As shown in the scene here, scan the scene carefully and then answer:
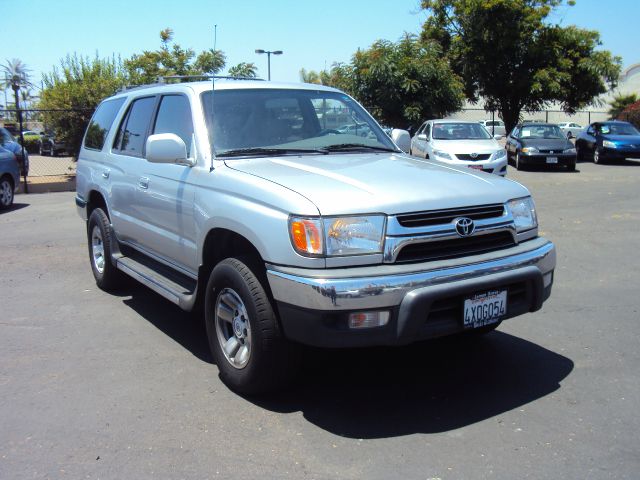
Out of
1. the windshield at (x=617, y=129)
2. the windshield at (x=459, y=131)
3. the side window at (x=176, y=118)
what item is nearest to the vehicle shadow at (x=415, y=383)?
the side window at (x=176, y=118)

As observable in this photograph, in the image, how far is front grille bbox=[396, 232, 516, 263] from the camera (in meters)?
3.62

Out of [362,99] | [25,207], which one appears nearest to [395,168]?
[25,207]

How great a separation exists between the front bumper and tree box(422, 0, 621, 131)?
80.0 ft

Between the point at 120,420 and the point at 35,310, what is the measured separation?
108 inches

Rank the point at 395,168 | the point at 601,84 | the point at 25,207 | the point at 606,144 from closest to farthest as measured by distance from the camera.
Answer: the point at 395,168 → the point at 25,207 → the point at 606,144 → the point at 601,84

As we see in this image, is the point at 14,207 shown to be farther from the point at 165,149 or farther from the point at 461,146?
the point at 165,149

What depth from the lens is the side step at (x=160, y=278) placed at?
459 cm

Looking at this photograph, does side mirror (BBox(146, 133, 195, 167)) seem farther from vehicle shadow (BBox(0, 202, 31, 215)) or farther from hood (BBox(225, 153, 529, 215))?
vehicle shadow (BBox(0, 202, 31, 215))

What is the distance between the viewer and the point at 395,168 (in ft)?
14.2

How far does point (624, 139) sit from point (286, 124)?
66.2 ft

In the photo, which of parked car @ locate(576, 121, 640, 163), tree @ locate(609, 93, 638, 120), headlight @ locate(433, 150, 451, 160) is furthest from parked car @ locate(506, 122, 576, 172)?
tree @ locate(609, 93, 638, 120)

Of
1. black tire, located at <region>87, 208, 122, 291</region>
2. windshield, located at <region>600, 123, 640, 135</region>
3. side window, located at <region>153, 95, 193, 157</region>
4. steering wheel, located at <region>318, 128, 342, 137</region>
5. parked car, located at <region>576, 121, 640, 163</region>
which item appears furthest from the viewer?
windshield, located at <region>600, 123, 640, 135</region>

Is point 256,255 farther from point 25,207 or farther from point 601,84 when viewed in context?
point 601,84

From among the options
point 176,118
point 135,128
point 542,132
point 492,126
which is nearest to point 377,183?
point 176,118
